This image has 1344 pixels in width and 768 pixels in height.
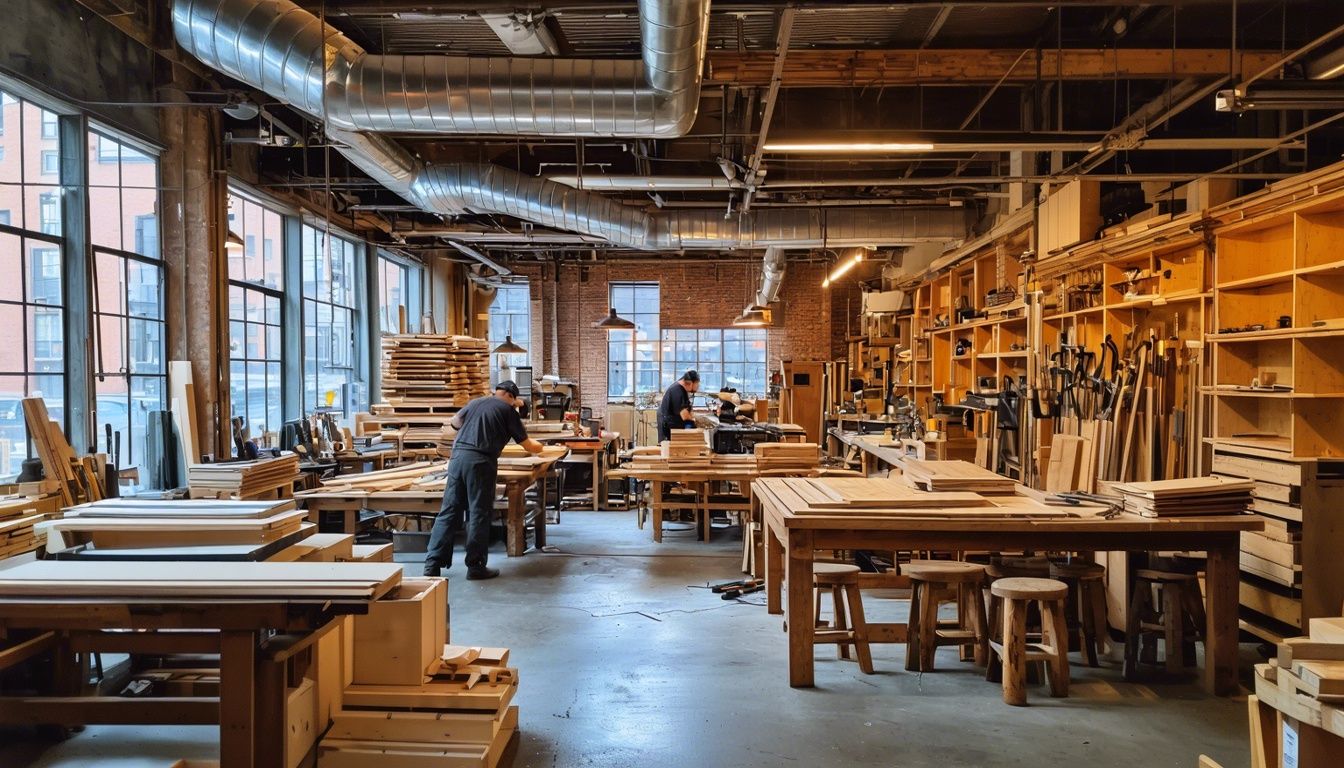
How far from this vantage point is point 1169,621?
4.37m

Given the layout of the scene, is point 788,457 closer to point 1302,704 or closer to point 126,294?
point 1302,704

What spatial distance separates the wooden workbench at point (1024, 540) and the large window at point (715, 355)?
12648 millimetres

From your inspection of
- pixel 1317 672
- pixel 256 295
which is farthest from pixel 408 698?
pixel 256 295

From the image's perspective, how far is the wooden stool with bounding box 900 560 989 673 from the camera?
4.25 meters

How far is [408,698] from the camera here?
10.7ft

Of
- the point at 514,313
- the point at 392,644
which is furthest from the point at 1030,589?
the point at 514,313

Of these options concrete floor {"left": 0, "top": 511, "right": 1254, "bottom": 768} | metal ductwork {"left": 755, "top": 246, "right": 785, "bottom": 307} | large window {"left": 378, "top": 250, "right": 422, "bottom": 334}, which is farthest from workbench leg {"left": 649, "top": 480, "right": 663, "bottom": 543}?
large window {"left": 378, "top": 250, "right": 422, "bottom": 334}

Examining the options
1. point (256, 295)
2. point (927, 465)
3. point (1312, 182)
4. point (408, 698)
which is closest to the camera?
point (408, 698)

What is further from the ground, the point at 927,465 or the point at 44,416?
the point at 44,416

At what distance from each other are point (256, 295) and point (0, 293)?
342cm

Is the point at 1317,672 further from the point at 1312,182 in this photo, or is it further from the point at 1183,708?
the point at 1312,182

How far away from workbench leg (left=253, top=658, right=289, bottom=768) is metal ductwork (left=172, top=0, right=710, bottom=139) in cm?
374

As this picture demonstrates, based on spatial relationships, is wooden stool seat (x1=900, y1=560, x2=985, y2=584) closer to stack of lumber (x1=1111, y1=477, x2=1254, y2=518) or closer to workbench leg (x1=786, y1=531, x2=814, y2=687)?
workbench leg (x1=786, y1=531, x2=814, y2=687)

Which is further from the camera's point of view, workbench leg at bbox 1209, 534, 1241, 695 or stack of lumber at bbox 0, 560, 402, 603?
workbench leg at bbox 1209, 534, 1241, 695
